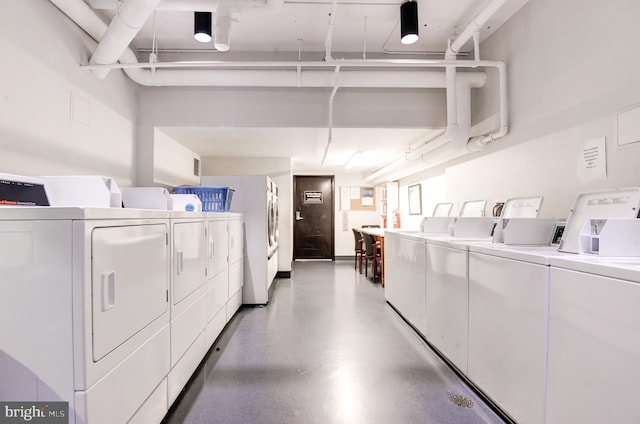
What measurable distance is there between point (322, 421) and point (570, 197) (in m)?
2.21

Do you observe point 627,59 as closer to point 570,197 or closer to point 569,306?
point 570,197

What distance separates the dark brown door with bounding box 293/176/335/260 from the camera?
762 cm

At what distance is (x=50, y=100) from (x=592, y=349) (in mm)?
→ 3419

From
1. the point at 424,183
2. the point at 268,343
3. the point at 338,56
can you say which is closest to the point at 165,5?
the point at 338,56

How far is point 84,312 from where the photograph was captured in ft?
3.37

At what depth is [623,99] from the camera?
5.94 ft

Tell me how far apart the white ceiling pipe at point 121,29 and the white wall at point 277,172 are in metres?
2.70

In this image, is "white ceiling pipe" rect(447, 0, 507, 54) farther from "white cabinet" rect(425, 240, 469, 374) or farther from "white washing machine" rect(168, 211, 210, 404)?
"white washing machine" rect(168, 211, 210, 404)

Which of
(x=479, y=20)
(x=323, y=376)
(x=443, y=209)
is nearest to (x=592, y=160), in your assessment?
(x=479, y=20)

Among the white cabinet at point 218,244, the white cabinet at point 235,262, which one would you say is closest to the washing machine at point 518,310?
the white cabinet at point 218,244

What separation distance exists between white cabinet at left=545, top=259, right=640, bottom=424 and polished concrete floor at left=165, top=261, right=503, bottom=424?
590 millimetres

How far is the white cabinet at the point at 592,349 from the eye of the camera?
1028 millimetres

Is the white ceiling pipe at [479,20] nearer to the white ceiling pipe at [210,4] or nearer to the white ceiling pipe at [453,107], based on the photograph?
the white ceiling pipe at [453,107]

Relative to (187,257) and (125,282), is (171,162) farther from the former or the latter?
(125,282)
